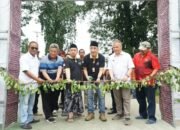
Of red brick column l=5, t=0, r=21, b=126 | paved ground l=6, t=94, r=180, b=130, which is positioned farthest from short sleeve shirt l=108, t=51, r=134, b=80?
red brick column l=5, t=0, r=21, b=126

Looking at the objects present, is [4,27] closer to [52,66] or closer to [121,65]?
[52,66]

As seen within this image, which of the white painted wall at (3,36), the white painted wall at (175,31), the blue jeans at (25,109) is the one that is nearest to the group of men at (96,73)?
the blue jeans at (25,109)

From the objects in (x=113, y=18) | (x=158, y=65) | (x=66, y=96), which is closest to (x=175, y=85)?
(x=158, y=65)

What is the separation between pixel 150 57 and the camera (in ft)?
28.4

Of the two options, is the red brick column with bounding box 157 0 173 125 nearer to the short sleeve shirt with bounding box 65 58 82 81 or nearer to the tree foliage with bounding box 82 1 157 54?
the short sleeve shirt with bounding box 65 58 82 81

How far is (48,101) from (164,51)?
2700 millimetres

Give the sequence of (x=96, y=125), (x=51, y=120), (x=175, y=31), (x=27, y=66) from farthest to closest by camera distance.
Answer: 1. (x=51, y=120)
2. (x=175, y=31)
3. (x=96, y=125)
4. (x=27, y=66)

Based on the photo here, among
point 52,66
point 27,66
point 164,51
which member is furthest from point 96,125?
point 164,51

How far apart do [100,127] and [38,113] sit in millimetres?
2588

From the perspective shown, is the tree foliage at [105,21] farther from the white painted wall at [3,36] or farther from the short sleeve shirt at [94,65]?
the white painted wall at [3,36]

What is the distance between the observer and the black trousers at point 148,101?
8609 millimetres

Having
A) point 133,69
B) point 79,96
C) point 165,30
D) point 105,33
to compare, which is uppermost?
point 105,33

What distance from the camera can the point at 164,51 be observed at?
8633 millimetres

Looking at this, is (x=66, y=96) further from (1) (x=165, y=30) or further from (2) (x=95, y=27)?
(2) (x=95, y=27)
